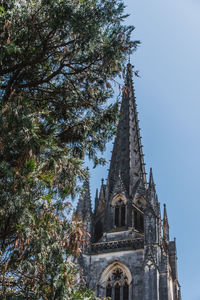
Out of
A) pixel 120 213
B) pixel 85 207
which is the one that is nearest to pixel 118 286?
pixel 120 213

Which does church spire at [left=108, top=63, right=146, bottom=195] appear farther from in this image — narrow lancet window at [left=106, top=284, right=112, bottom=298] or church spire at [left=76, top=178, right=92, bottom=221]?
narrow lancet window at [left=106, top=284, right=112, bottom=298]

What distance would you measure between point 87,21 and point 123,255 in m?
18.9

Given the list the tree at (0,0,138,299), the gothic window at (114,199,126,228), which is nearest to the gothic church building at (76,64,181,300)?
the gothic window at (114,199,126,228)

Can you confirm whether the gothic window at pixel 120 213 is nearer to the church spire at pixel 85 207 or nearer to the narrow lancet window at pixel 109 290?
the church spire at pixel 85 207

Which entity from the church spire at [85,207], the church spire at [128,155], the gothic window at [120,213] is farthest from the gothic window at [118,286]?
the church spire at [128,155]

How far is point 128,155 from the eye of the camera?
33.0m

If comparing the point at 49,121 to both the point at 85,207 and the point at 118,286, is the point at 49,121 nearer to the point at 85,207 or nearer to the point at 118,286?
the point at 118,286

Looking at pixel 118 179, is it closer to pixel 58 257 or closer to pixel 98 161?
pixel 98 161

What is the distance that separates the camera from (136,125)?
36125 mm

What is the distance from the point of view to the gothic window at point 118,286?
25.3 meters

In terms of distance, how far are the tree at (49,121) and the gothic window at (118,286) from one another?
16372mm

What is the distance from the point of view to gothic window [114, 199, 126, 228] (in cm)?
2844

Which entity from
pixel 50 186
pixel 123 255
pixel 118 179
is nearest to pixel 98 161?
pixel 50 186

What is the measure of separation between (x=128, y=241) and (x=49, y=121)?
18.4 meters
